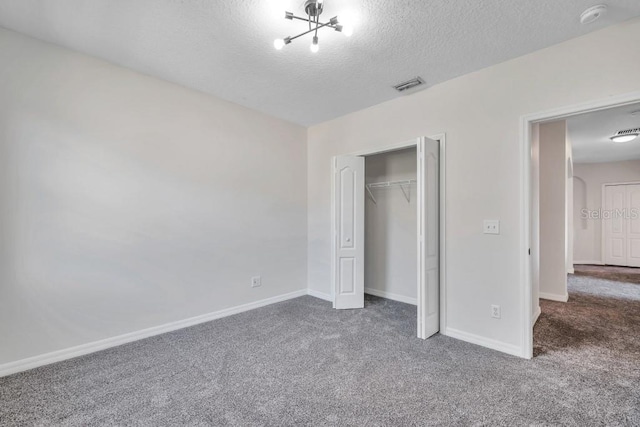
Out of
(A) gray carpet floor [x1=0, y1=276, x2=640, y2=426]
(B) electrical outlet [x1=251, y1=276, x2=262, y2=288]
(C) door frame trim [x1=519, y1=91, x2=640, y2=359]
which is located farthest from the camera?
(B) electrical outlet [x1=251, y1=276, x2=262, y2=288]

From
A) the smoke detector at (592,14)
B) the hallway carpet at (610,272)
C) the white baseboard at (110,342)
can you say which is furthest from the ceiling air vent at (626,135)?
the white baseboard at (110,342)

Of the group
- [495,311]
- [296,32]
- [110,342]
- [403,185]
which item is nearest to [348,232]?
[403,185]

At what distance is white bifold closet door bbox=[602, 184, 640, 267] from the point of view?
6.91 metres

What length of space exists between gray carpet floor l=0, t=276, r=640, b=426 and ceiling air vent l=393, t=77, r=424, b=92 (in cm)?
266

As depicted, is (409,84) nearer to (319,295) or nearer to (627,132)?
(319,295)

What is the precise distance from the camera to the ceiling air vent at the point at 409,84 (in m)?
3.03

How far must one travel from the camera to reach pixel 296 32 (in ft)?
7.50

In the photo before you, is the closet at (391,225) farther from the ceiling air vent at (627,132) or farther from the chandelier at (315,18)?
the ceiling air vent at (627,132)

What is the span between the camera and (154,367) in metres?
2.37

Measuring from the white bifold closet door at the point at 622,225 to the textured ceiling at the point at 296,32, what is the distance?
7264 millimetres

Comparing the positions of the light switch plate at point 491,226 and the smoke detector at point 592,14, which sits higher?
the smoke detector at point 592,14

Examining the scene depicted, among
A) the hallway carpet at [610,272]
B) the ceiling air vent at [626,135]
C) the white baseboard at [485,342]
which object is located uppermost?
the ceiling air vent at [626,135]

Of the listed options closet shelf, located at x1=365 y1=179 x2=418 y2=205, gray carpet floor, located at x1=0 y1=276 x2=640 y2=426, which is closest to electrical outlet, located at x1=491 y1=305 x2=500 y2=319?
gray carpet floor, located at x1=0 y1=276 x2=640 y2=426

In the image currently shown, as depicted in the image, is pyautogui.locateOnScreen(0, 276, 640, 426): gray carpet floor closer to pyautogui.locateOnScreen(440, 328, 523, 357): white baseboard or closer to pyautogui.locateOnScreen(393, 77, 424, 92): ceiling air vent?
pyautogui.locateOnScreen(440, 328, 523, 357): white baseboard
